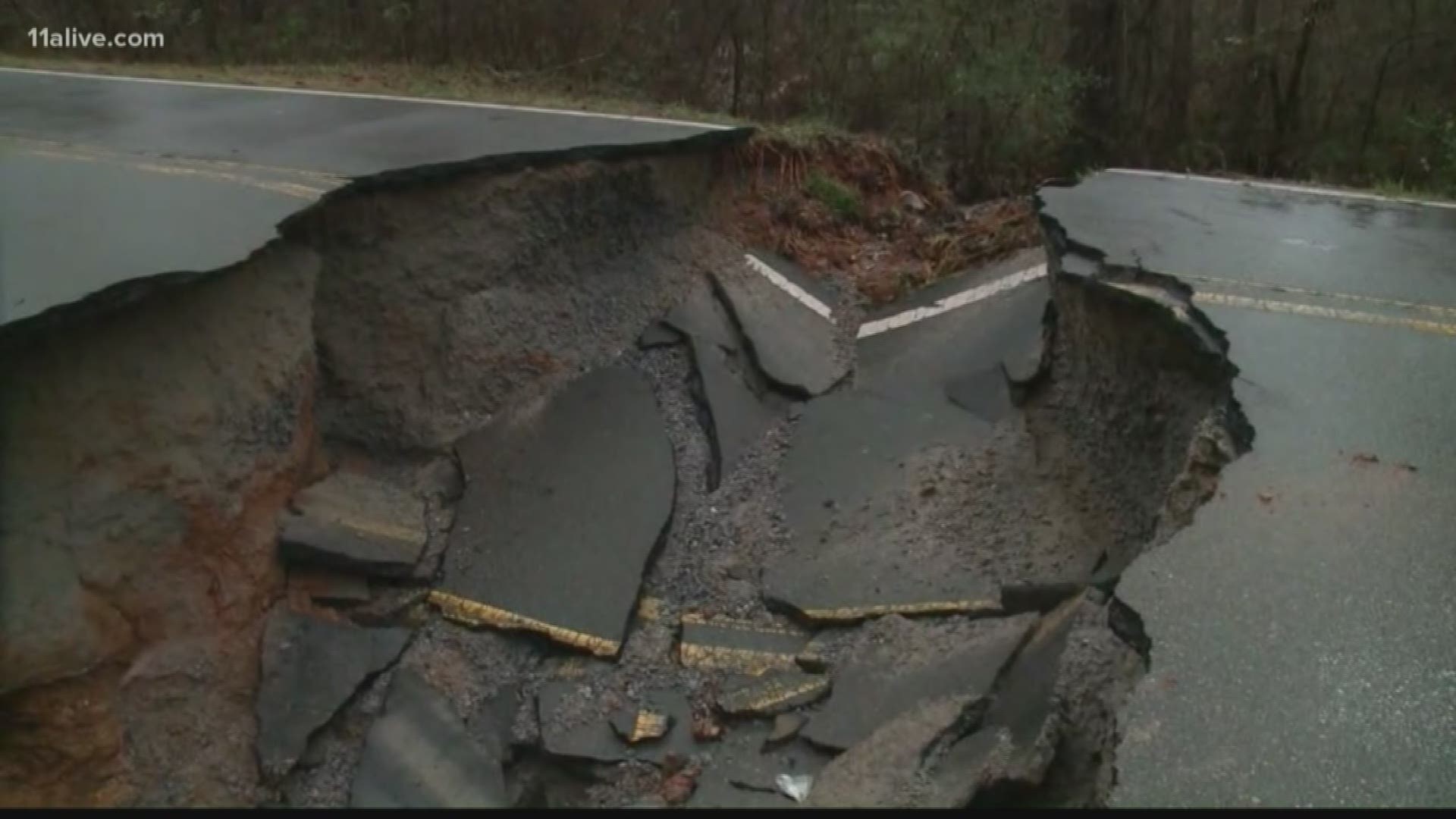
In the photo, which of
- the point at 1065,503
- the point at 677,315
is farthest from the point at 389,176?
the point at 1065,503

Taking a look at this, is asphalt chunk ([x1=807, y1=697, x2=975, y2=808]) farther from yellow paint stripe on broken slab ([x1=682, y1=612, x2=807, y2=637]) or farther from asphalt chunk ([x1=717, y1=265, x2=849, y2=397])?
asphalt chunk ([x1=717, y1=265, x2=849, y2=397])

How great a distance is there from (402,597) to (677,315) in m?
2.58

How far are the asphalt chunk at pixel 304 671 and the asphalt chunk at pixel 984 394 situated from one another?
10.9ft

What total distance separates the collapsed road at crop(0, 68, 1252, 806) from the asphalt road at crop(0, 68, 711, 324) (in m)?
0.21

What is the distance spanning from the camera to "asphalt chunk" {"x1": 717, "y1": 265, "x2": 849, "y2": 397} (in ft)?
24.3

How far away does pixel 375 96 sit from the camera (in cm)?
973

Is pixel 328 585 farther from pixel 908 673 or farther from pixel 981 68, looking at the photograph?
pixel 981 68

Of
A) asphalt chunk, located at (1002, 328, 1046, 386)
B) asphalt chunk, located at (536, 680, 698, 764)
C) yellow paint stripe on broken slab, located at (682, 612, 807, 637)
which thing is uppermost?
asphalt chunk, located at (1002, 328, 1046, 386)

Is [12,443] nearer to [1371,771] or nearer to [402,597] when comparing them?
[402,597]

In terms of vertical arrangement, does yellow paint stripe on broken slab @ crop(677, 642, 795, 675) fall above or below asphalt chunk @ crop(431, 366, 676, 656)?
below

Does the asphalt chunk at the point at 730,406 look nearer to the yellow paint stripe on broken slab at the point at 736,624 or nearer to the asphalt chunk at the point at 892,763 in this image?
the yellow paint stripe on broken slab at the point at 736,624

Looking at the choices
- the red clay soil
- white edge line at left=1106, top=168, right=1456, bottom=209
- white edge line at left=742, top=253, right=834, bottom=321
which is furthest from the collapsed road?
white edge line at left=1106, top=168, right=1456, bottom=209

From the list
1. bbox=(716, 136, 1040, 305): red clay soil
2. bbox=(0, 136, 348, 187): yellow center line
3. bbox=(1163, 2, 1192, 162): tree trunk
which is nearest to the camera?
bbox=(0, 136, 348, 187): yellow center line

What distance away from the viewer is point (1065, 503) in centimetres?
586
